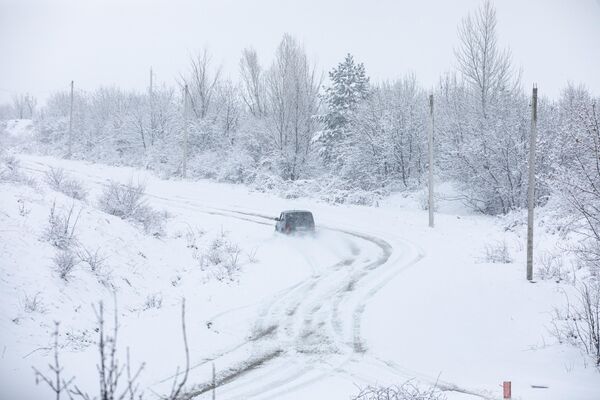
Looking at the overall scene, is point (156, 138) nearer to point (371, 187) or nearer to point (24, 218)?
point (371, 187)

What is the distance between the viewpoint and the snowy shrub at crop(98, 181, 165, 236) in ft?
59.4

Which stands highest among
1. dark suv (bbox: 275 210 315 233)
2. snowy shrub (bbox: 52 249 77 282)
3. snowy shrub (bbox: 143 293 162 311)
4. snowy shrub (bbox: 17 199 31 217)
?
snowy shrub (bbox: 17 199 31 217)

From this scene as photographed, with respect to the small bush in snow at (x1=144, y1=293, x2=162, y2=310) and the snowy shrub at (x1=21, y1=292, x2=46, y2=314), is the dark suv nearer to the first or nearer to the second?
the small bush in snow at (x1=144, y1=293, x2=162, y2=310)

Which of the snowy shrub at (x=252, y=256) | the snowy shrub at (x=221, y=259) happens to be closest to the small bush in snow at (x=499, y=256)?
the snowy shrub at (x=252, y=256)

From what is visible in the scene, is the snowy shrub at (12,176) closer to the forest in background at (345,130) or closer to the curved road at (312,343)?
the curved road at (312,343)

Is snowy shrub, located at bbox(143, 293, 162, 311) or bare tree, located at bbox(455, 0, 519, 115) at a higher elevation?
bare tree, located at bbox(455, 0, 519, 115)

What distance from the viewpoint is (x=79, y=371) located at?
28.0 feet

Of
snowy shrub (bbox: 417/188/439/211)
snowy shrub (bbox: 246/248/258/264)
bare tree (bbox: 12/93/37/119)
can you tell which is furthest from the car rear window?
bare tree (bbox: 12/93/37/119)

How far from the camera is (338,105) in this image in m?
41.3

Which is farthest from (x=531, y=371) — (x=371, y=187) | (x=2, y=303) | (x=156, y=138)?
(x=156, y=138)

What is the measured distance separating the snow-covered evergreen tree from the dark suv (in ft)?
61.3

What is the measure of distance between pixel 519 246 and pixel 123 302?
15.1 metres

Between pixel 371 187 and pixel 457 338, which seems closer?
pixel 457 338

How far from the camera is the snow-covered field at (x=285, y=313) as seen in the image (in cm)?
875
